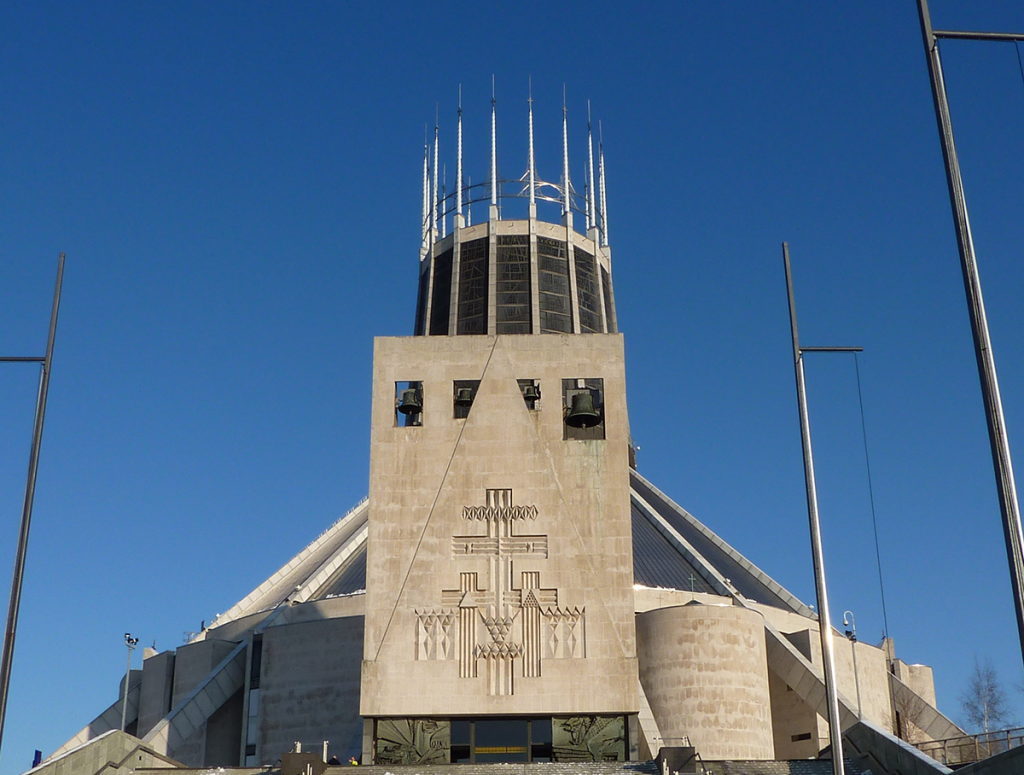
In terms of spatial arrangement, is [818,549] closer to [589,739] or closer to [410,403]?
[589,739]

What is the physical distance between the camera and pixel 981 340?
1677 centimetres

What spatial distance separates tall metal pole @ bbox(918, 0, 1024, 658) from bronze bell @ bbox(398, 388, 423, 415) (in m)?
16.8

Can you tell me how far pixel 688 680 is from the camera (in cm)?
3856

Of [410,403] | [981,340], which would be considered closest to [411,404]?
[410,403]

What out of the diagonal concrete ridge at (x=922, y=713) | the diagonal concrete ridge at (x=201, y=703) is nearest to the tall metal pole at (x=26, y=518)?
the diagonal concrete ridge at (x=201, y=703)

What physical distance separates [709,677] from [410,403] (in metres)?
13.7

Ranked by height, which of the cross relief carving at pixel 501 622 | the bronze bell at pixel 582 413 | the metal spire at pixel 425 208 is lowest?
the cross relief carving at pixel 501 622

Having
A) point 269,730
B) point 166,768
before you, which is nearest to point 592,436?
point 166,768

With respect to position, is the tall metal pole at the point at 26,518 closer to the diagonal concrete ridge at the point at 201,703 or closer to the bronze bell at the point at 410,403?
the bronze bell at the point at 410,403

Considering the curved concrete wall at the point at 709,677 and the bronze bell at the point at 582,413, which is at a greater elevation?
the bronze bell at the point at 582,413

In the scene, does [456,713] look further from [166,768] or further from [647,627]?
[647,627]

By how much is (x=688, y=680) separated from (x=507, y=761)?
10.9m

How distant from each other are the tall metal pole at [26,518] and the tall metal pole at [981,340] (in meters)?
15.5

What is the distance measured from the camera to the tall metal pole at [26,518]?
2083cm
